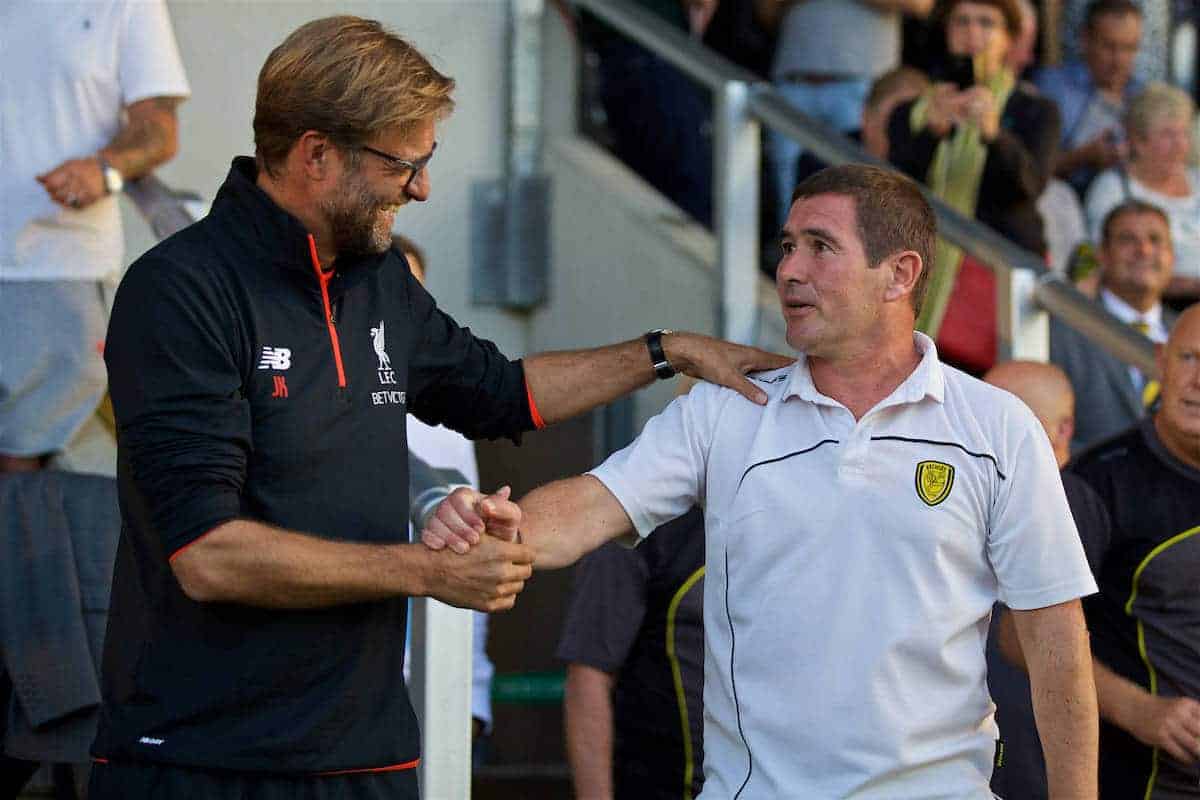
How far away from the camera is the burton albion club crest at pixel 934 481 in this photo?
130 inches

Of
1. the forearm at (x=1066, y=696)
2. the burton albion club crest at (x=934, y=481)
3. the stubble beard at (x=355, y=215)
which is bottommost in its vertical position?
the forearm at (x=1066, y=696)

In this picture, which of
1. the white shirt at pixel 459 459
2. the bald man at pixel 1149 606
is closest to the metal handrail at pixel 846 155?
the bald man at pixel 1149 606

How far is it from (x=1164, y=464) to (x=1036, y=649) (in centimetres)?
139

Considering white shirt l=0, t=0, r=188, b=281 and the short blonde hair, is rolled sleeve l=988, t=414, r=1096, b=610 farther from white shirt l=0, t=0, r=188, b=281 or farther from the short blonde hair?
the short blonde hair

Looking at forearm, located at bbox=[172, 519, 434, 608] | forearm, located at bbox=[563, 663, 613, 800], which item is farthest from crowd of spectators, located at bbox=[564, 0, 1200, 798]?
forearm, located at bbox=[172, 519, 434, 608]

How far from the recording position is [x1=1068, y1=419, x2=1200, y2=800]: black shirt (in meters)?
4.41

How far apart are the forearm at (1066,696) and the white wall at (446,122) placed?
13.1 ft

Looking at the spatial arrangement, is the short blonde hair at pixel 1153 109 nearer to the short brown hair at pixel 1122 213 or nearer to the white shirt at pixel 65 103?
the short brown hair at pixel 1122 213

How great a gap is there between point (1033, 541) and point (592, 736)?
4.45 feet

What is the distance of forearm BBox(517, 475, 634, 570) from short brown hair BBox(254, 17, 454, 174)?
719mm

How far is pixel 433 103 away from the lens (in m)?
3.35

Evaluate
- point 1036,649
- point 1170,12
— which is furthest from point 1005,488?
point 1170,12

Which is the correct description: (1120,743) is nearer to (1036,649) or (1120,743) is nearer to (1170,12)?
(1036,649)

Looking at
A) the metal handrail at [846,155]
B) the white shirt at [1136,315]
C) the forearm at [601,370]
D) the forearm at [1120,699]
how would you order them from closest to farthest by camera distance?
the forearm at [601,370], the forearm at [1120,699], the metal handrail at [846,155], the white shirt at [1136,315]
